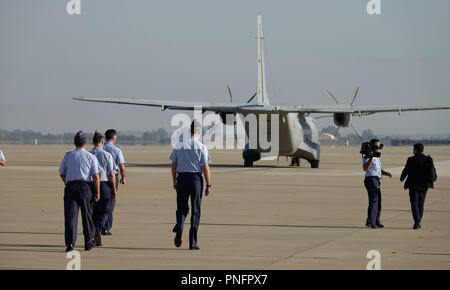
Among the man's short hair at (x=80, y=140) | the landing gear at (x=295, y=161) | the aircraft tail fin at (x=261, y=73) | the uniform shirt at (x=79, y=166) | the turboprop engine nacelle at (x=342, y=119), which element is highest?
the aircraft tail fin at (x=261, y=73)

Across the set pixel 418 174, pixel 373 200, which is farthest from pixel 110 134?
pixel 418 174

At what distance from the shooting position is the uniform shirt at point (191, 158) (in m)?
16.1

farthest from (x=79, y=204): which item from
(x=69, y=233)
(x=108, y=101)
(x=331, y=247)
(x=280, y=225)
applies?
(x=108, y=101)

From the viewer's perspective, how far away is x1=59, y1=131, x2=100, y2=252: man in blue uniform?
15.5 meters

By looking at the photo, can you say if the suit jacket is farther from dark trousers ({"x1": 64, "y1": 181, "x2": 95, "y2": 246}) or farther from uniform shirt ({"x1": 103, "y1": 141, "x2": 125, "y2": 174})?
dark trousers ({"x1": 64, "y1": 181, "x2": 95, "y2": 246})

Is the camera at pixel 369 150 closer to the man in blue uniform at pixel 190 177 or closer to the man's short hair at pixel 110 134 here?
the man in blue uniform at pixel 190 177

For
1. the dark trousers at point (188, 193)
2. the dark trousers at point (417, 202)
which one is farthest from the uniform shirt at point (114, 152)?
the dark trousers at point (417, 202)

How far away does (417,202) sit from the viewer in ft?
64.5

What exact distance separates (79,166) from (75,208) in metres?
0.64

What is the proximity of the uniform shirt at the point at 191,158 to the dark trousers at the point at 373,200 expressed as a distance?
4646mm
